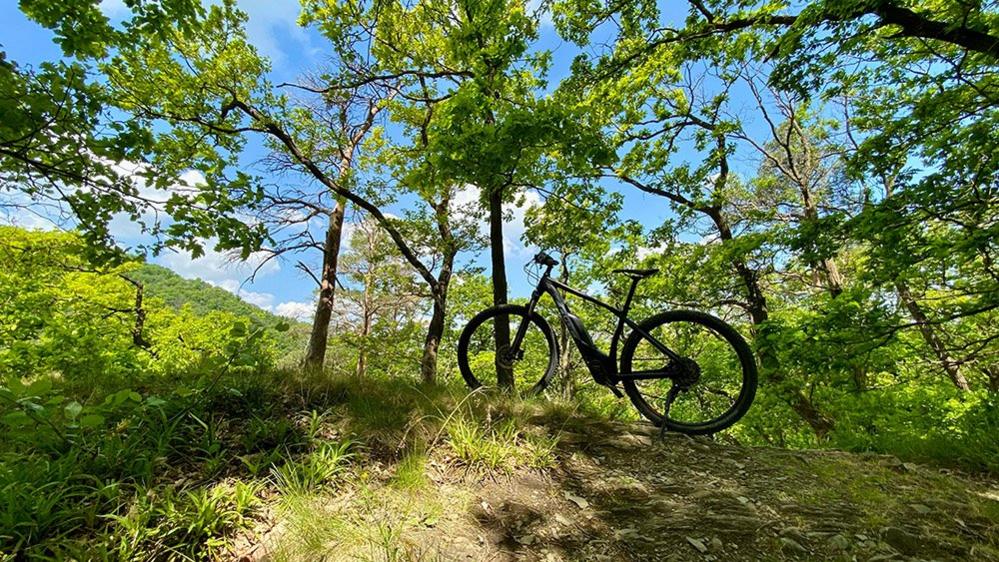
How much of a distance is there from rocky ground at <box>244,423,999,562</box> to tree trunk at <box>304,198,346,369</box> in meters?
8.14

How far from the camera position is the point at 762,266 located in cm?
A: 884

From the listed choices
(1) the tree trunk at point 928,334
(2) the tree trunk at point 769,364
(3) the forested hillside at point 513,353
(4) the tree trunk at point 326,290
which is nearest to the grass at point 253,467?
(3) the forested hillside at point 513,353

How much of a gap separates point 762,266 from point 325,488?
9.76 meters

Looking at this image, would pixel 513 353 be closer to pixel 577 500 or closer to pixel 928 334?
pixel 577 500

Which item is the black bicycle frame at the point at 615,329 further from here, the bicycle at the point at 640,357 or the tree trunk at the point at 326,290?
the tree trunk at the point at 326,290

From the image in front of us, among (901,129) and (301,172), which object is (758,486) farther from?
(301,172)

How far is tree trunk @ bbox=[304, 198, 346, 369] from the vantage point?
9.61m

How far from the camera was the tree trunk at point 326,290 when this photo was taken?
9.61 metres

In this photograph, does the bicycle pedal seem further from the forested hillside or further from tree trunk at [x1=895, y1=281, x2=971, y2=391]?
tree trunk at [x1=895, y1=281, x2=971, y2=391]

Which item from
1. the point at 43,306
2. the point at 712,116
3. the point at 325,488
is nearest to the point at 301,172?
the point at 325,488

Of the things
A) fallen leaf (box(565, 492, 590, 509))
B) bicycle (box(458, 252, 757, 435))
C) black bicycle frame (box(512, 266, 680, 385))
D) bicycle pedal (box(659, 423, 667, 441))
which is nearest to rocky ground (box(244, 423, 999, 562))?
fallen leaf (box(565, 492, 590, 509))

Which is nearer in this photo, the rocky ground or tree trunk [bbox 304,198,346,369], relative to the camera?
the rocky ground

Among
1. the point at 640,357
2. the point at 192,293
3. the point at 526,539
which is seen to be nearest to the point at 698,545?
the point at 526,539

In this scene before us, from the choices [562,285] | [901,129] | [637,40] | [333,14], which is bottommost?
[562,285]
